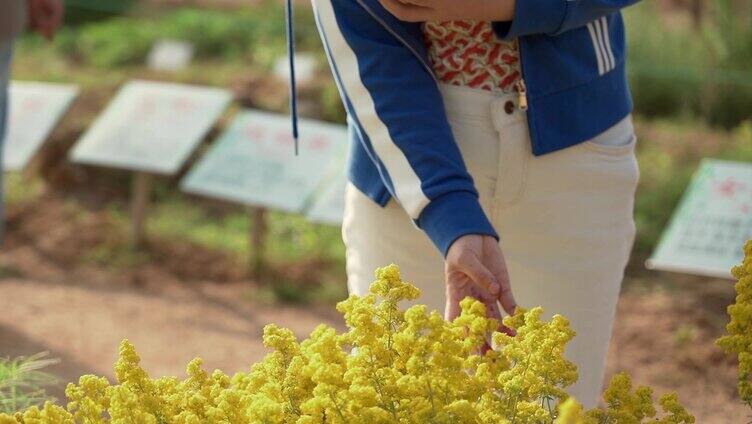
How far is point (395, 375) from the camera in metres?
1.95

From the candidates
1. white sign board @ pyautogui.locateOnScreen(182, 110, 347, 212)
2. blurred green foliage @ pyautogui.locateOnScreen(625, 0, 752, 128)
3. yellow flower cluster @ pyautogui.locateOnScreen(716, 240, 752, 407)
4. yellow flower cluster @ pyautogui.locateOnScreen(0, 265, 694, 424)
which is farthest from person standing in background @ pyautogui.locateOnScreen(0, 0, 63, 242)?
blurred green foliage @ pyautogui.locateOnScreen(625, 0, 752, 128)

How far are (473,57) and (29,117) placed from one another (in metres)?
4.79

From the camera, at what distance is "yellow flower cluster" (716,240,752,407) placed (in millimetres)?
2080

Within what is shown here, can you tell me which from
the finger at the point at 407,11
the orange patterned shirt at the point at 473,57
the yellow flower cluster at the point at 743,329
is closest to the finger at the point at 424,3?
the finger at the point at 407,11

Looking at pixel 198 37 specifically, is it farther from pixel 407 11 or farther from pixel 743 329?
pixel 743 329

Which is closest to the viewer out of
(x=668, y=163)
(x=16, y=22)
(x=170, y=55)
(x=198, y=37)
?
(x=16, y=22)

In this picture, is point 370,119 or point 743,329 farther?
point 370,119

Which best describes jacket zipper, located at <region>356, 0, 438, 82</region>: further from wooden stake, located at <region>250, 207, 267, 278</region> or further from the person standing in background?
wooden stake, located at <region>250, 207, 267, 278</region>

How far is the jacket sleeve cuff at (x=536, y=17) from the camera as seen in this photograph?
217 cm

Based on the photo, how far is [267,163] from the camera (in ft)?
20.3

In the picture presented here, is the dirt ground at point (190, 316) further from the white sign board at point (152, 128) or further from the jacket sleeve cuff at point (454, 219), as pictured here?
the jacket sleeve cuff at point (454, 219)

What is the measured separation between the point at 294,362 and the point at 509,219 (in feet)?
1.70

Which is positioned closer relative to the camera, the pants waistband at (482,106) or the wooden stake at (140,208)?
the pants waistband at (482,106)

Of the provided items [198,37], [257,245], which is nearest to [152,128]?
[257,245]
